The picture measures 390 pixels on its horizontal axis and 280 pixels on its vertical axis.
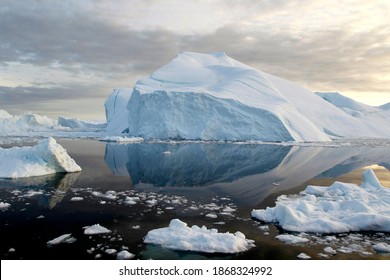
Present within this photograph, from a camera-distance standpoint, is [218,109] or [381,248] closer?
[381,248]

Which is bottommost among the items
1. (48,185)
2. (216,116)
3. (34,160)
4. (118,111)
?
(48,185)

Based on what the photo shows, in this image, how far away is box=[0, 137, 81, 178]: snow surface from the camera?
38.7 feet

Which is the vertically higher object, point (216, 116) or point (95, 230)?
point (216, 116)

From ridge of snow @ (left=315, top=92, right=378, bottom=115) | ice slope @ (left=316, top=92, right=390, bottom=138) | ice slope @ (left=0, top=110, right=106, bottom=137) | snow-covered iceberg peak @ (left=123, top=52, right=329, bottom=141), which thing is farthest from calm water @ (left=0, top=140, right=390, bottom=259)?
ridge of snow @ (left=315, top=92, right=378, bottom=115)

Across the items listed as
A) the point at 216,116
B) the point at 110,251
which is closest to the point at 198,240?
the point at 110,251

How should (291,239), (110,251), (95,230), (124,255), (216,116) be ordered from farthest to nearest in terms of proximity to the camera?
(216,116) < (95,230) < (291,239) < (110,251) < (124,255)

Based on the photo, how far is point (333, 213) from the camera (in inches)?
295

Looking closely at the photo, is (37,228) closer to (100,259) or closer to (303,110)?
(100,259)

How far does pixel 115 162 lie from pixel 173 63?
2693cm

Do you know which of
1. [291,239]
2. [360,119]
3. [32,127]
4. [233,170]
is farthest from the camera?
[32,127]

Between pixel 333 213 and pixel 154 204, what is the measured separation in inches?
156

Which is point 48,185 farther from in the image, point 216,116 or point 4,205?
point 216,116

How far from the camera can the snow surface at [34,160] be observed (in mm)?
11789
